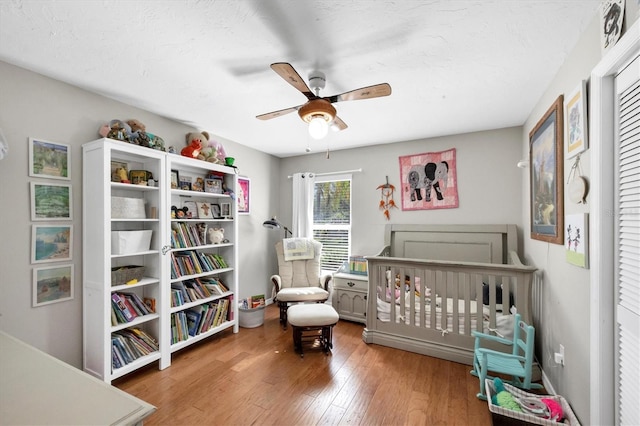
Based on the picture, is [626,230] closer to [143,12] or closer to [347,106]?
[347,106]

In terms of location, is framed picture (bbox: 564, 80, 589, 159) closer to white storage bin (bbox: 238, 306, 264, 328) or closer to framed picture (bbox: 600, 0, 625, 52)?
framed picture (bbox: 600, 0, 625, 52)

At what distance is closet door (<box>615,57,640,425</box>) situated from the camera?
110 centimetres

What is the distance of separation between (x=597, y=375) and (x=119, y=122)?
3522 millimetres

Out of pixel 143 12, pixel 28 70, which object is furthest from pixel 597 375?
pixel 28 70

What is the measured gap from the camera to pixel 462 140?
3295 millimetres

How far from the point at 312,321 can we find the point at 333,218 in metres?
1.84

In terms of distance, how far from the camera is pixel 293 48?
166 centimetres

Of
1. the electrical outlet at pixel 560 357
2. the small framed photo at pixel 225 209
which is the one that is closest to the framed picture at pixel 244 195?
the small framed photo at pixel 225 209

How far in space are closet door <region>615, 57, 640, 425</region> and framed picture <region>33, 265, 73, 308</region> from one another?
11.1 feet

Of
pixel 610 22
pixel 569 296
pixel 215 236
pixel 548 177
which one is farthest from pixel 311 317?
pixel 610 22

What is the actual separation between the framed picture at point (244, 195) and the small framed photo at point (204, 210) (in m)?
0.66

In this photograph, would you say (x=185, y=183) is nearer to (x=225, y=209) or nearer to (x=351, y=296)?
(x=225, y=209)

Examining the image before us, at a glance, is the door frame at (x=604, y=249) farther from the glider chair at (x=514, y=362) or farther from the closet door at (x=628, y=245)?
the glider chair at (x=514, y=362)

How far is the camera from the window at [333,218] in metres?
4.03
